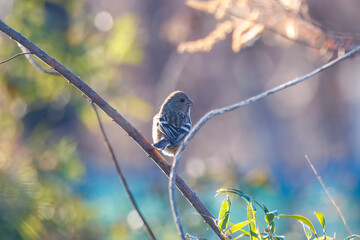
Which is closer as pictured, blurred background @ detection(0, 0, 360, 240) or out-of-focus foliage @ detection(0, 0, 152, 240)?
out-of-focus foliage @ detection(0, 0, 152, 240)

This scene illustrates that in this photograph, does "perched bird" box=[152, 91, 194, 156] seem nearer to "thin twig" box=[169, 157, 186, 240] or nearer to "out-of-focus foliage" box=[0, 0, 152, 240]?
"out-of-focus foliage" box=[0, 0, 152, 240]

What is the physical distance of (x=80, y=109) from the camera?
3.55 m

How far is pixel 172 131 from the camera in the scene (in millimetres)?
2865

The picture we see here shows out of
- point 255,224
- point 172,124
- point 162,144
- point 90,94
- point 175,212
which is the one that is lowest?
point 175,212

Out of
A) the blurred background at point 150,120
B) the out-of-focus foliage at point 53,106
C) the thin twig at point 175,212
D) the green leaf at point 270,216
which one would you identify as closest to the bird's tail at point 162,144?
the blurred background at point 150,120

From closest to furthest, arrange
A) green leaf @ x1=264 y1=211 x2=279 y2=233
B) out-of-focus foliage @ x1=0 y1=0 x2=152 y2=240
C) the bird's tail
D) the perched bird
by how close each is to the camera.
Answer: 1. green leaf @ x1=264 y1=211 x2=279 y2=233
2. the bird's tail
3. the perched bird
4. out-of-focus foliage @ x1=0 y1=0 x2=152 y2=240

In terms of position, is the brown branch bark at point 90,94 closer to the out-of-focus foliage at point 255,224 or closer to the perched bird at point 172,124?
the out-of-focus foliage at point 255,224

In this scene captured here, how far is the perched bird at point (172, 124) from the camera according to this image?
2.73 metres

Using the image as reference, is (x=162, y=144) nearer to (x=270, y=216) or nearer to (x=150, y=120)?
(x=270, y=216)

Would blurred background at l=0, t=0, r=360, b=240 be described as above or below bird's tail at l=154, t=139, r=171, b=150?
above

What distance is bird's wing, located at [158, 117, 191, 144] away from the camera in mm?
2754

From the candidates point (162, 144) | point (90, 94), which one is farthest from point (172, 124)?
point (90, 94)

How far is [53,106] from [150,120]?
3160 mm

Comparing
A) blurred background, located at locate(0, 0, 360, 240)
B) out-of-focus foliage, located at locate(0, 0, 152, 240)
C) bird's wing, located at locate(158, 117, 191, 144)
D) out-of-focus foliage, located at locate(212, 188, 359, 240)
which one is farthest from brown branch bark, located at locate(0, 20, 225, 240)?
out-of-focus foliage, located at locate(0, 0, 152, 240)
